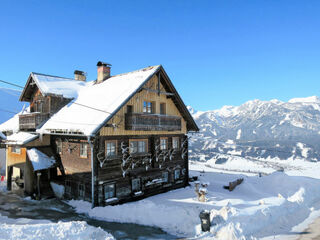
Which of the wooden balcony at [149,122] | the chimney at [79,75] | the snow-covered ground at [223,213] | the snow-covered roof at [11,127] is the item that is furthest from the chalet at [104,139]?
the chimney at [79,75]

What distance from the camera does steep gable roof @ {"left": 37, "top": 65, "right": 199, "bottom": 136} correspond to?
17.1 metres

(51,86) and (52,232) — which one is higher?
(51,86)

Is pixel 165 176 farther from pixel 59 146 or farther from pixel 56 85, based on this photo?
pixel 56 85

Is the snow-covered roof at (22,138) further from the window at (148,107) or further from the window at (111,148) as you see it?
the window at (148,107)

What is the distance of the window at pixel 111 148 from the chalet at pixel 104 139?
76 mm

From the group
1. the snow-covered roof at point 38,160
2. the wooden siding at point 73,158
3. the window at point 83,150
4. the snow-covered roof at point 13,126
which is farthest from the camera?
the snow-covered roof at point 13,126

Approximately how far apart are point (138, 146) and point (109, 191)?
4.38m

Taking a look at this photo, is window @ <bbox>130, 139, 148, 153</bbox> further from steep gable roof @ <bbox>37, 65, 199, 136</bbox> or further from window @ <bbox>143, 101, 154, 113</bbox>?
steep gable roof @ <bbox>37, 65, 199, 136</bbox>

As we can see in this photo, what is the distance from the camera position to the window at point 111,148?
17.7m

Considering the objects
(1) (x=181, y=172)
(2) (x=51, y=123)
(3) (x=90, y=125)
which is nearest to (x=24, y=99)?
(2) (x=51, y=123)

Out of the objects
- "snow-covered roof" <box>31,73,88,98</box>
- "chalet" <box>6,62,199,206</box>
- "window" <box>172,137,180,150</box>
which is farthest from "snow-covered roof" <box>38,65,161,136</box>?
"window" <box>172,137,180,150</box>

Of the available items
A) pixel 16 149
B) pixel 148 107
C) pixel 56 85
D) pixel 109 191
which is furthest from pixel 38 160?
pixel 148 107

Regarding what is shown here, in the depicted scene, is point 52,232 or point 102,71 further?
point 102,71

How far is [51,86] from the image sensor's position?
22484mm
